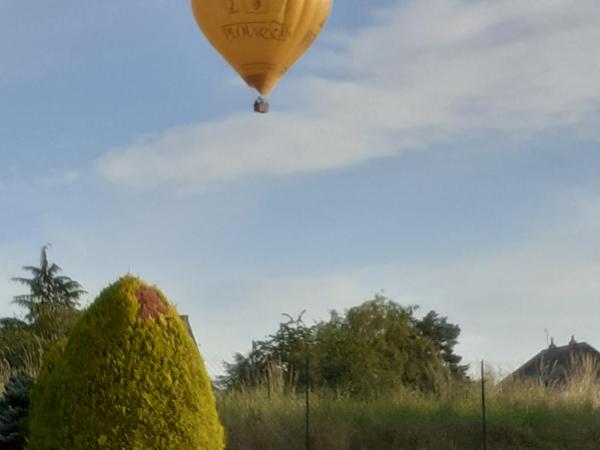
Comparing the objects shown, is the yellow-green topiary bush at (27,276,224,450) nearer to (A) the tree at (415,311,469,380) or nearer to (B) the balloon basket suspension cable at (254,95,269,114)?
(B) the balloon basket suspension cable at (254,95,269,114)

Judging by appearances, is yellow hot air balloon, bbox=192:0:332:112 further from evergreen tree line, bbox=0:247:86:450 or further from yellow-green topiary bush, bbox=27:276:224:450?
yellow-green topiary bush, bbox=27:276:224:450

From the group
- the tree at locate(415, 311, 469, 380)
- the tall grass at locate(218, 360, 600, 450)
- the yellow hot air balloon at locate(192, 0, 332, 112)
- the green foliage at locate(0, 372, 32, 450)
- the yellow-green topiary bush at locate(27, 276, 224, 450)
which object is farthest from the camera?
the tree at locate(415, 311, 469, 380)

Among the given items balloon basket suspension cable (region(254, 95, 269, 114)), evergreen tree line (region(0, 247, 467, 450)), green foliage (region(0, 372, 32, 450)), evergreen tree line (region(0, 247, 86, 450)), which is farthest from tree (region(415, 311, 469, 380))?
green foliage (region(0, 372, 32, 450))

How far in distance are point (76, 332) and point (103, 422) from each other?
0.77 metres

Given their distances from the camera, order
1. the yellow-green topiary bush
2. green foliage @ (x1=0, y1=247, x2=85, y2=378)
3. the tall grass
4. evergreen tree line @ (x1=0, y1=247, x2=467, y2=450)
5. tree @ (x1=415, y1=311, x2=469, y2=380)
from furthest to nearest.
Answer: tree @ (x1=415, y1=311, x2=469, y2=380), green foliage @ (x1=0, y1=247, x2=85, y2=378), evergreen tree line @ (x1=0, y1=247, x2=467, y2=450), the tall grass, the yellow-green topiary bush

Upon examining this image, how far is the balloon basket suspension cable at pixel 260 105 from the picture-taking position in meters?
16.5

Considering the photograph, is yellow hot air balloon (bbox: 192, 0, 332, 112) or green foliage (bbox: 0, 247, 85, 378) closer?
yellow hot air balloon (bbox: 192, 0, 332, 112)

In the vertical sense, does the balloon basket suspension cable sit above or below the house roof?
above

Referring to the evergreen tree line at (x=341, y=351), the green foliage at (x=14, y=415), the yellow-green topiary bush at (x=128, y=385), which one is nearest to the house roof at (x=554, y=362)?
the evergreen tree line at (x=341, y=351)

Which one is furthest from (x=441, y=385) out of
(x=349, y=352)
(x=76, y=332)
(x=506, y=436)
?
(x=76, y=332)

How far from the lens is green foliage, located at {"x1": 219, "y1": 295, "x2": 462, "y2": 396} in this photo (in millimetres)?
21547

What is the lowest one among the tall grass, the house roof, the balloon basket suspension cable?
the tall grass

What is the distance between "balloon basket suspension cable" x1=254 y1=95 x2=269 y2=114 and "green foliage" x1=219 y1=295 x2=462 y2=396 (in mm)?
4788

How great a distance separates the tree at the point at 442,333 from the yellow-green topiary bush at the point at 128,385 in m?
20.0
